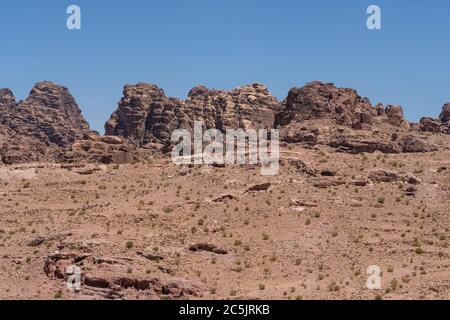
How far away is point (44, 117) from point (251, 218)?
7560cm

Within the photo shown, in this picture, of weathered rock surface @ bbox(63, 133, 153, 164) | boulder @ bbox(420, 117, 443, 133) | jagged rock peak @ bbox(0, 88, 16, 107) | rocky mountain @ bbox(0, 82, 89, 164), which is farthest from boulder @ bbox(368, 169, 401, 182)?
jagged rock peak @ bbox(0, 88, 16, 107)

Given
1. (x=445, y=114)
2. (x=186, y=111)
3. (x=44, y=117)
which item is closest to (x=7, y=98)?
(x=44, y=117)

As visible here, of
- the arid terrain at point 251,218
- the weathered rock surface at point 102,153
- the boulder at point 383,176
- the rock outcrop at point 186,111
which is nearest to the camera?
the arid terrain at point 251,218

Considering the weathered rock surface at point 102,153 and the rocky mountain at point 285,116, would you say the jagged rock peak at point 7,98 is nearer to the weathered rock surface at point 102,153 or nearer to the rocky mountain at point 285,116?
the rocky mountain at point 285,116

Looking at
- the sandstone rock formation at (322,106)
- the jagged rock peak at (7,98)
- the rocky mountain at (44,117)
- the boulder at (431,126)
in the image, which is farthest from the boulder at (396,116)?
the jagged rock peak at (7,98)

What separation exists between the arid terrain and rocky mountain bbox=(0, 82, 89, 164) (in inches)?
1746

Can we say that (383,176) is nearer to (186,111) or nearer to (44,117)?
(186,111)

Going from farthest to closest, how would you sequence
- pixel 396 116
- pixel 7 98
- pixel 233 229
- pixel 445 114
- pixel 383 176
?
pixel 7 98 < pixel 445 114 < pixel 396 116 < pixel 383 176 < pixel 233 229

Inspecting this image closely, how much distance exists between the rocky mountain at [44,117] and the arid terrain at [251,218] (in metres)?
44.3

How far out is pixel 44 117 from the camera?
109562mm

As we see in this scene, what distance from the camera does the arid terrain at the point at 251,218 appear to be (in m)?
32.4
